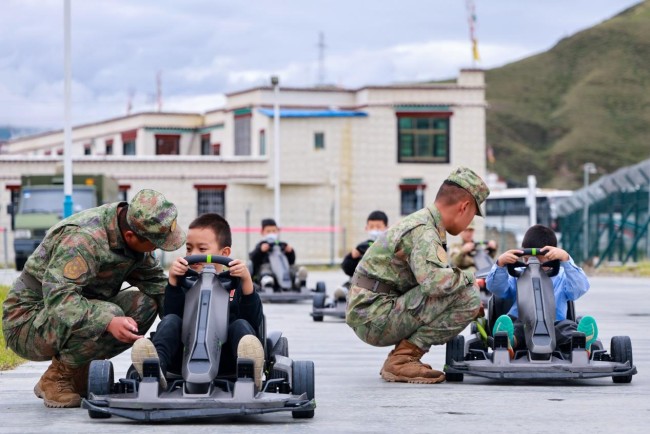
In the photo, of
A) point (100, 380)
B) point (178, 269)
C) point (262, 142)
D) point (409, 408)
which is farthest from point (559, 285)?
point (262, 142)

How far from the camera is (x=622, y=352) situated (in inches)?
447

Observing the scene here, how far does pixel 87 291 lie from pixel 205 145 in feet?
215

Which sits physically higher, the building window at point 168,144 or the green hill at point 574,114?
the green hill at point 574,114

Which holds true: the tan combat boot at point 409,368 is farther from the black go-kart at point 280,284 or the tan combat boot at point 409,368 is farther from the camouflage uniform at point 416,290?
the black go-kart at point 280,284

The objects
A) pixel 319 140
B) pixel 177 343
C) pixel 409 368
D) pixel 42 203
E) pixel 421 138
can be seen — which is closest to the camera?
pixel 177 343

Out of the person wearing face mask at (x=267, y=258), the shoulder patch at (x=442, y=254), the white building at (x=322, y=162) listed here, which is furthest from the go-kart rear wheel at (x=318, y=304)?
the white building at (x=322, y=162)

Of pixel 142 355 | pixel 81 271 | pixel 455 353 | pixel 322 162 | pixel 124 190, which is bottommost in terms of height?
pixel 455 353

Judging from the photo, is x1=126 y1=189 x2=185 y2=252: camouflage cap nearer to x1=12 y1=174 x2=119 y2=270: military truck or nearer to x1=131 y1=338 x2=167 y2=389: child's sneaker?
x1=131 y1=338 x2=167 y2=389: child's sneaker

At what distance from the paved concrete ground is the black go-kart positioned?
36.1 feet

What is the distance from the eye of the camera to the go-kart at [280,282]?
25438 mm

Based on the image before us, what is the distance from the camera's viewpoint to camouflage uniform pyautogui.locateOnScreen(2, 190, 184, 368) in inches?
374

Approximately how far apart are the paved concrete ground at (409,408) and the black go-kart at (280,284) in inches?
434

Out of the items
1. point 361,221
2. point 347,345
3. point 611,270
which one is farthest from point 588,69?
point 347,345

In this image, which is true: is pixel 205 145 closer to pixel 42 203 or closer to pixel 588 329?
pixel 42 203
